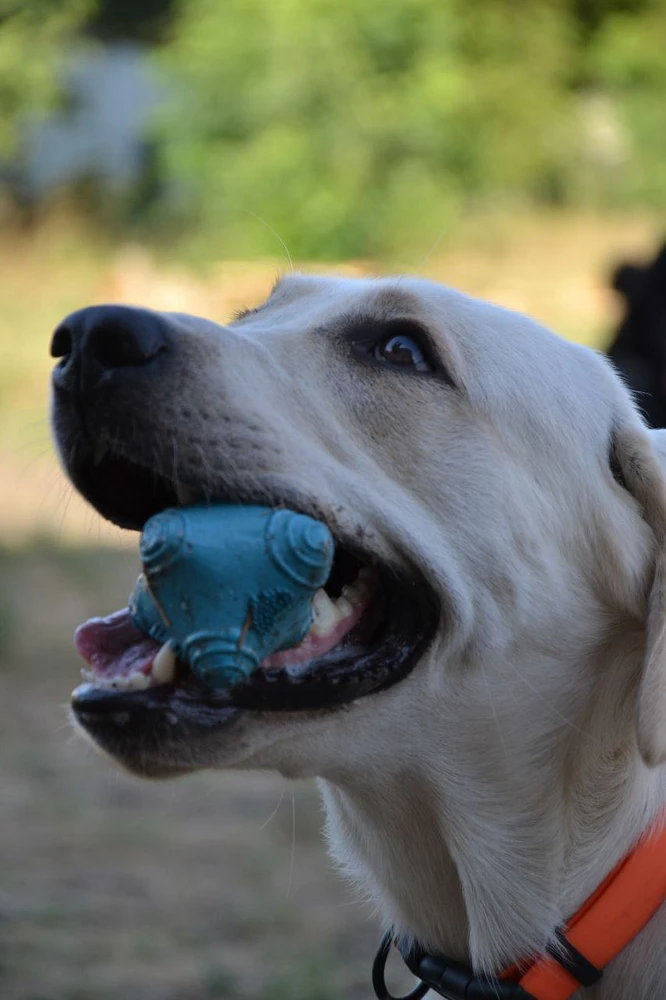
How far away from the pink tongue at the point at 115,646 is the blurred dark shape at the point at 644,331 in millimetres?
3617

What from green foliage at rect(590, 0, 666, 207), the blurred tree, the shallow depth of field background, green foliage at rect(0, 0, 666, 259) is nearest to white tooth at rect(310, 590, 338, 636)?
the shallow depth of field background

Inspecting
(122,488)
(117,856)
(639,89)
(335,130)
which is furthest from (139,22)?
(122,488)

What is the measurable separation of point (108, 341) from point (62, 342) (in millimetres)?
116

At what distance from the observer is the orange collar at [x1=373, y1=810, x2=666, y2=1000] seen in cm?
243

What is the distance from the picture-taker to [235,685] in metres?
2.29

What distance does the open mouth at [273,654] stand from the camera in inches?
89.9

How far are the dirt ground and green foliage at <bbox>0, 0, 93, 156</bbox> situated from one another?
3.70 m

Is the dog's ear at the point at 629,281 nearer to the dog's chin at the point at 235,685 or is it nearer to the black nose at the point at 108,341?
the dog's chin at the point at 235,685

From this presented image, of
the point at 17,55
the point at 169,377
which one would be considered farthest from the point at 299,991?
the point at 17,55

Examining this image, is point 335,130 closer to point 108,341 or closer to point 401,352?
point 401,352

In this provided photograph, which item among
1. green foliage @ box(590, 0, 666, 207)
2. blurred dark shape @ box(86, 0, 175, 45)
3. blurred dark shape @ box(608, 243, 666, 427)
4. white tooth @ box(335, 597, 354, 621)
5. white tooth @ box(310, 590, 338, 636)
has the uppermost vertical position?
white tooth @ box(310, 590, 338, 636)

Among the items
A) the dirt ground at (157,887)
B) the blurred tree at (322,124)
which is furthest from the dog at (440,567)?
the blurred tree at (322,124)

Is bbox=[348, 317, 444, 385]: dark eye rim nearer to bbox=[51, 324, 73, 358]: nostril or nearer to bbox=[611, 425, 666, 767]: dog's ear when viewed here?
bbox=[611, 425, 666, 767]: dog's ear

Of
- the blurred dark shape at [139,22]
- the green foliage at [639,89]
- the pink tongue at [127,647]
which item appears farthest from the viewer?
the green foliage at [639,89]
